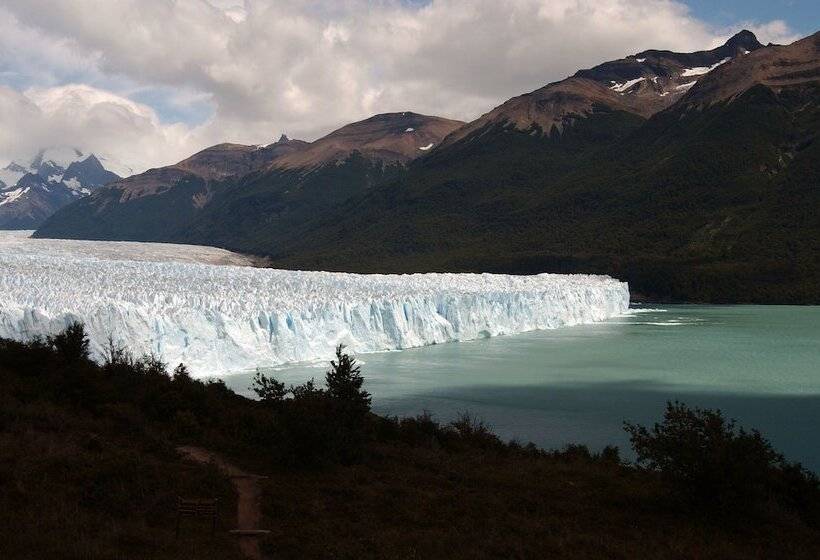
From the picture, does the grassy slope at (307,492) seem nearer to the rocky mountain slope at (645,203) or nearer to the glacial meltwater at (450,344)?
the glacial meltwater at (450,344)

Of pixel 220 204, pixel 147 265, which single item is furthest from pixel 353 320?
pixel 220 204

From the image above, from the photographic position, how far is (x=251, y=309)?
22.5 meters

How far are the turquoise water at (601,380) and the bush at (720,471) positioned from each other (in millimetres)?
6182

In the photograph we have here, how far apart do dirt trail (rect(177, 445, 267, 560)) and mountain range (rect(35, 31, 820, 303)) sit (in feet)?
188

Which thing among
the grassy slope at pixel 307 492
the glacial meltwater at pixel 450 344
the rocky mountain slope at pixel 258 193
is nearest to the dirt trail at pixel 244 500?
the grassy slope at pixel 307 492

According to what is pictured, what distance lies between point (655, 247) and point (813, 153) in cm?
1920

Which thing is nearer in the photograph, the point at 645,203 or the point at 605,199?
the point at 645,203

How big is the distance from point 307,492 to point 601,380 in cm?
1692

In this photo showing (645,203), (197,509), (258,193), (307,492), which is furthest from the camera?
(258,193)

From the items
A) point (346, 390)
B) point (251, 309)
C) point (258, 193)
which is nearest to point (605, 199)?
point (251, 309)

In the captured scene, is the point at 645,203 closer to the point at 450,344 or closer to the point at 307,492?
the point at 450,344

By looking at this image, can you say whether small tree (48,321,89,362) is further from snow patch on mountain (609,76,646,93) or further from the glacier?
snow patch on mountain (609,76,646,93)

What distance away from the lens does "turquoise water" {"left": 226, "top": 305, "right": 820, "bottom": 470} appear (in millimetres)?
16469

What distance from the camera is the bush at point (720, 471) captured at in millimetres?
7059
